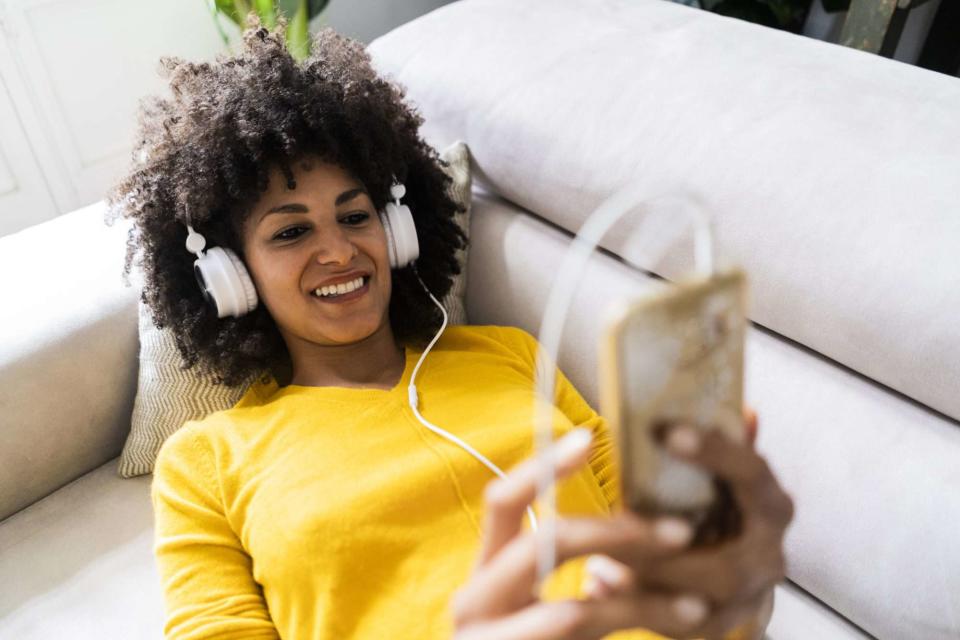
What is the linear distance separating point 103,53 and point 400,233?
2.02 m

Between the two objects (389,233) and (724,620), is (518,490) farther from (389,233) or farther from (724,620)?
(389,233)

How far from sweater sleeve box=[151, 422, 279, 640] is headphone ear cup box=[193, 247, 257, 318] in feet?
0.61

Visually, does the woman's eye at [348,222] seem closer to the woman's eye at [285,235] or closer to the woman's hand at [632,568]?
the woman's eye at [285,235]

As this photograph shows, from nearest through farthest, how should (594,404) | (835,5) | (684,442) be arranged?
(684,442) → (594,404) → (835,5)

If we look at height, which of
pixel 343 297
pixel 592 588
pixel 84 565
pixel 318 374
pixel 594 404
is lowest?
pixel 84 565

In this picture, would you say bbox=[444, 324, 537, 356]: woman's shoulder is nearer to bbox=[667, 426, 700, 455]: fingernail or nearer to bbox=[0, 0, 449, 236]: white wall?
bbox=[667, 426, 700, 455]: fingernail

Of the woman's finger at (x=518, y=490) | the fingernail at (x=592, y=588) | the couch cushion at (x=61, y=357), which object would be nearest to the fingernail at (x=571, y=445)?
the woman's finger at (x=518, y=490)

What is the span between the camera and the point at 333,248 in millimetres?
972

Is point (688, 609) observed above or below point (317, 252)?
above

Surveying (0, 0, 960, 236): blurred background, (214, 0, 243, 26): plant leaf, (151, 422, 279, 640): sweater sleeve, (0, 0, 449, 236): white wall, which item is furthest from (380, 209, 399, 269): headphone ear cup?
(0, 0, 449, 236): white wall

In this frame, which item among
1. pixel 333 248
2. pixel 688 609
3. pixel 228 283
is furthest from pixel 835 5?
pixel 688 609

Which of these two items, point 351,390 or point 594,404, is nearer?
point 351,390

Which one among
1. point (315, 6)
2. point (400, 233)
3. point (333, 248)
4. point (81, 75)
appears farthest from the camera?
point (81, 75)

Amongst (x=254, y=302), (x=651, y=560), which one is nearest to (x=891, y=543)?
(x=651, y=560)
